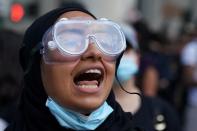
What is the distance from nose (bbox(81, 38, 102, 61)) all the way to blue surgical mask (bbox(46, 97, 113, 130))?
225 millimetres

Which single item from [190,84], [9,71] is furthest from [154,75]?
[9,71]

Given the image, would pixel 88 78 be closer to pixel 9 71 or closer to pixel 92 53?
Result: pixel 92 53

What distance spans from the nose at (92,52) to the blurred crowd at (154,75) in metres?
0.79

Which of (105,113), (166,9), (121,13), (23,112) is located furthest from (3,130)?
(166,9)

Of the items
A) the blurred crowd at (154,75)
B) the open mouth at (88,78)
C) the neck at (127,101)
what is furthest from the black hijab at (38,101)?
the neck at (127,101)

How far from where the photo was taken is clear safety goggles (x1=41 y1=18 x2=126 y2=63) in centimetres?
271

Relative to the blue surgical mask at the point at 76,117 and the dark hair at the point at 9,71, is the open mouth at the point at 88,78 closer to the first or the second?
the blue surgical mask at the point at 76,117

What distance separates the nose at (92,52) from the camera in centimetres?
268

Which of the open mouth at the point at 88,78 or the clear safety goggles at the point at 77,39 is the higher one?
the clear safety goggles at the point at 77,39

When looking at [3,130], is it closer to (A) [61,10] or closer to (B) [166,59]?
(A) [61,10]

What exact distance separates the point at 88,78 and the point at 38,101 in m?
0.29

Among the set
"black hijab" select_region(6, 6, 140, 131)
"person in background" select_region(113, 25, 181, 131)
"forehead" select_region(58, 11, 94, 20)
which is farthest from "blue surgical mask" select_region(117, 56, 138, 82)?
"forehead" select_region(58, 11, 94, 20)

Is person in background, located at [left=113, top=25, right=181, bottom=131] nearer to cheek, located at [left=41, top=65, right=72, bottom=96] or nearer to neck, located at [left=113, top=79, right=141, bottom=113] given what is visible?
neck, located at [left=113, top=79, right=141, bottom=113]

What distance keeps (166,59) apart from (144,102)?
10.5ft
